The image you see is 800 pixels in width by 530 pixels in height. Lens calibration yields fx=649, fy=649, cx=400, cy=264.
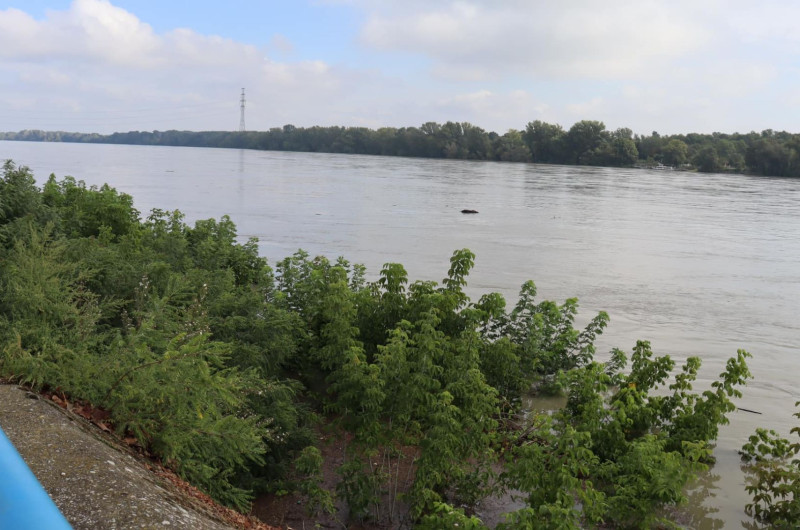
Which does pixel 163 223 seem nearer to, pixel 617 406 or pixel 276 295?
pixel 276 295

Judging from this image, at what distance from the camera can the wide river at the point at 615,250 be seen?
12.3 meters

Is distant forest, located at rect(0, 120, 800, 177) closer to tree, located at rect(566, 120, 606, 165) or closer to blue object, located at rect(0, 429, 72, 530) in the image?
tree, located at rect(566, 120, 606, 165)

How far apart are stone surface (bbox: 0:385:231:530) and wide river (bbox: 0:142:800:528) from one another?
582cm

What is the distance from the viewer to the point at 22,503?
1086 millimetres

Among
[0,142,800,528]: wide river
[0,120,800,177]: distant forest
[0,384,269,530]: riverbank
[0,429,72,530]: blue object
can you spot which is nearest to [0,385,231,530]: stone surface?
[0,384,269,530]: riverbank

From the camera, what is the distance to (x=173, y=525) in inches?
142

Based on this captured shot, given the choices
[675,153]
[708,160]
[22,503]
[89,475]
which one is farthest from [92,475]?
[675,153]

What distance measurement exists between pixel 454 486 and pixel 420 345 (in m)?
1.81

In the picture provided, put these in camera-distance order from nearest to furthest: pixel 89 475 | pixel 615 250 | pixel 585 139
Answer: pixel 89 475
pixel 615 250
pixel 585 139

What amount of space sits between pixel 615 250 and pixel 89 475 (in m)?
23.3

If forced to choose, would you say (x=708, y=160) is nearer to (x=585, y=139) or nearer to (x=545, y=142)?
(x=585, y=139)

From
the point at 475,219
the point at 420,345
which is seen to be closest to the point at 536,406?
the point at 420,345

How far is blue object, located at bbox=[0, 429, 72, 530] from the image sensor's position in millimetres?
1062

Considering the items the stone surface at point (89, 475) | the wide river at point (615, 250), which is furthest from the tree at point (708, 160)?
the stone surface at point (89, 475)
